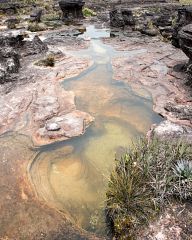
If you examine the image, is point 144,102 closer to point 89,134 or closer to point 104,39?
point 89,134

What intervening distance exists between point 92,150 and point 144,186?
101 inches

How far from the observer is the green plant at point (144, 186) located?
17.7ft

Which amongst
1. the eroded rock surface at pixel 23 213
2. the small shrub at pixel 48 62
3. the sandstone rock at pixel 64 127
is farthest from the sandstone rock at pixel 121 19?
the eroded rock surface at pixel 23 213

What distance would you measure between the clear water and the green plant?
0.60 meters

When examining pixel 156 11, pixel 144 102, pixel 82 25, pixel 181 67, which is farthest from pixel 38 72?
pixel 156 11

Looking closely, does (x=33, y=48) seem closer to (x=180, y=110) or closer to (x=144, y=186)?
(x=180, y=110)

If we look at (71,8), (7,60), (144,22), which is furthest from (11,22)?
(7,60)

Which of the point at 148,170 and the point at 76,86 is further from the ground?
the point at 148,170

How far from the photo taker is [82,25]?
22.6 meters

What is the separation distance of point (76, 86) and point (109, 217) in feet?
22.8

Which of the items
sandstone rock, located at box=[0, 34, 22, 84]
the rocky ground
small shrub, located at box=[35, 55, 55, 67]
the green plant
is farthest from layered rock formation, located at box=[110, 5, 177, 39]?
the green plant

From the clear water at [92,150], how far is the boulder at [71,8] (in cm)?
1395

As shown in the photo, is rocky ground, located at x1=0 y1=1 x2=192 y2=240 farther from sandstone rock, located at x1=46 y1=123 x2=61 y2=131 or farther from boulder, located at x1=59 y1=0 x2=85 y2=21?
boulder, located at x1=59 y1=0 x2=85 y2=21

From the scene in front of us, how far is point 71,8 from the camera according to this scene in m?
24.5
